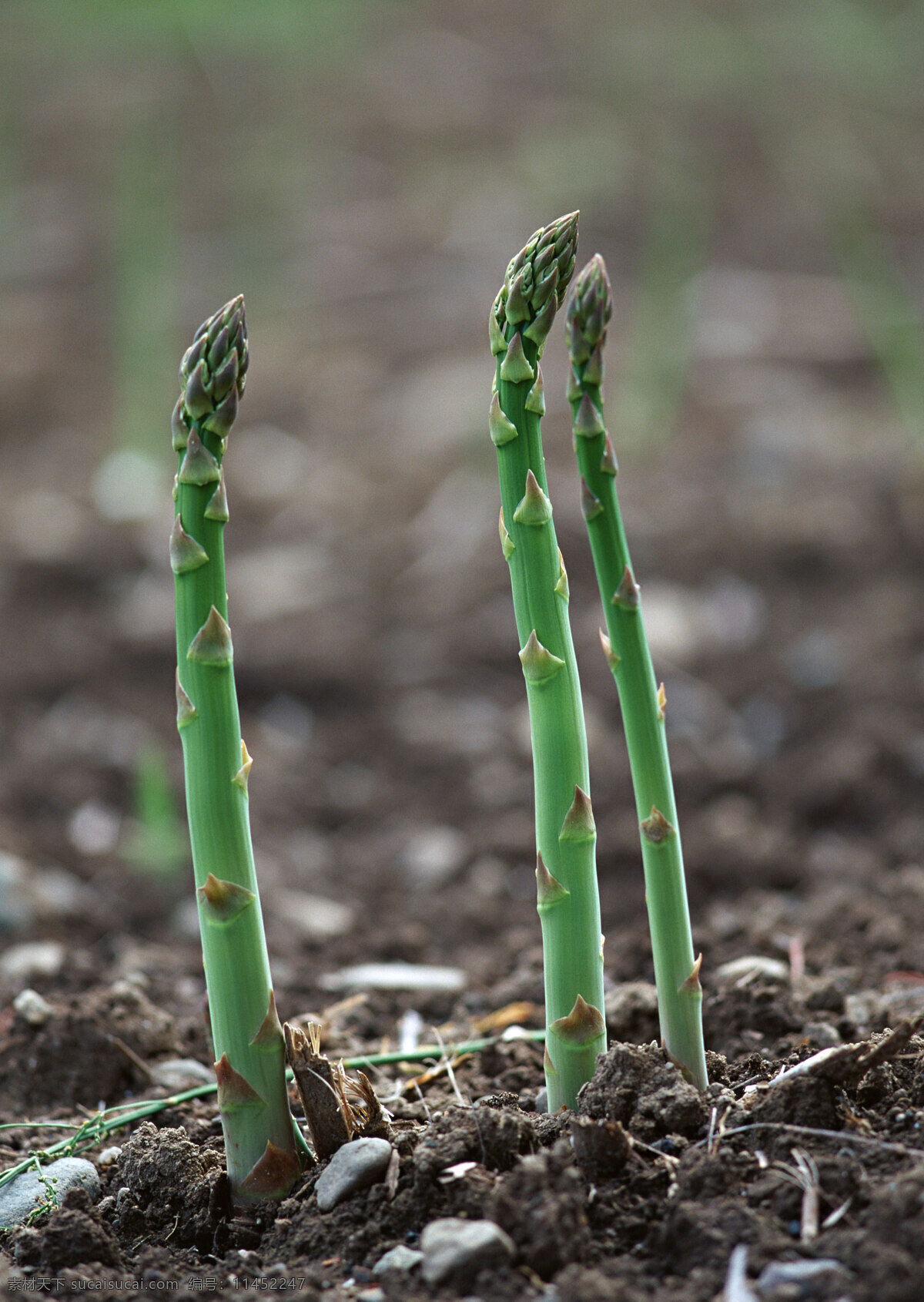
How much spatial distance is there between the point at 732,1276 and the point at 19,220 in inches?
233

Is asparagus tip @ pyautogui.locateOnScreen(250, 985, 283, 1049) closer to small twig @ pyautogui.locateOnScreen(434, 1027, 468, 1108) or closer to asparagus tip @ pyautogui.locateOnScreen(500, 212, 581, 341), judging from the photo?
small twig @ pyautogui.locateOnScreen(434, 1027, 468, 1108)

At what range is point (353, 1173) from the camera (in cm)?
134

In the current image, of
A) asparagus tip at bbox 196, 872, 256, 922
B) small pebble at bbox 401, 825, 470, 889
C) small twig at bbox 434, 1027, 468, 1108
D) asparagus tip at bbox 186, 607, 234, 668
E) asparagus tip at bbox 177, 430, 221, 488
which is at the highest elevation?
asparagus tip at bbox 177, 430, 221, 488

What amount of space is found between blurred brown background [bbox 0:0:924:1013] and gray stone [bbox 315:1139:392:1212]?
2.34ft

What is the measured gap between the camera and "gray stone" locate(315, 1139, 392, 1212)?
1.34 meters

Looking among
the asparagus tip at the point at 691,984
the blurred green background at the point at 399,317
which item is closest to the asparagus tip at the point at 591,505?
the asparagus tip at the point at 691,984

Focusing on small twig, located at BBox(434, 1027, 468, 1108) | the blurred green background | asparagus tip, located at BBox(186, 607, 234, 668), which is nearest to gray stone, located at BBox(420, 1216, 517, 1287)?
small twig, located at BBox(434, 1027, 468, 1108)

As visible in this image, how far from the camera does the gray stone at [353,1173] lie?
134cm

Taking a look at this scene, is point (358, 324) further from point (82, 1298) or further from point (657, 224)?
point (82, 1298)

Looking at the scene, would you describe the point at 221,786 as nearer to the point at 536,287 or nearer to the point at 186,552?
the point at 186,552

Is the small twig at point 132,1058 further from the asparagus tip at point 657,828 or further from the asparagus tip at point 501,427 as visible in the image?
the asparagus tip at point 501,427

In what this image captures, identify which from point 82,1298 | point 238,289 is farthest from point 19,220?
point 82,1298

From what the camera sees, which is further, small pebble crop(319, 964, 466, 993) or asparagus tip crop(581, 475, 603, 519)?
small pebble crop(319, 964, 466, 993)

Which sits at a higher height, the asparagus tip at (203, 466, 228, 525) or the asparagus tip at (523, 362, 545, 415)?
the asparagus tip at (523, 362, 545, 415)
